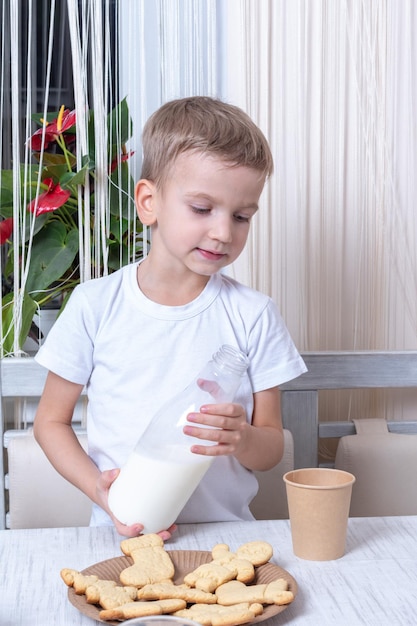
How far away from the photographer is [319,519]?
77cm

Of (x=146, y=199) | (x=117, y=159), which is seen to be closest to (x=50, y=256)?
(x=117, y=159)

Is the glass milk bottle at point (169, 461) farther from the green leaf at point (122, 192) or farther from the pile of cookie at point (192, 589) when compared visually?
the green leaf at point (122, 192)

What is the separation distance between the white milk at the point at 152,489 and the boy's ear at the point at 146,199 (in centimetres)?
36

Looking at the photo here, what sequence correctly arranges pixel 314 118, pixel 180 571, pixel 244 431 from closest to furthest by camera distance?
pixel 180 571 → pixel 244 431 → pixel 314 118

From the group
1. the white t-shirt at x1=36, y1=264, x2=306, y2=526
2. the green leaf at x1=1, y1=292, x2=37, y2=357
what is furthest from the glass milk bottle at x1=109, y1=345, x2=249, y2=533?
the green leaf at x1=1, y1=292, x2=37, y2=357

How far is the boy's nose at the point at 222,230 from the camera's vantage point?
950 millimetres

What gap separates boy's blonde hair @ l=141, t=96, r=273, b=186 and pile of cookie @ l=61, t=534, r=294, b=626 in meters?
0.46

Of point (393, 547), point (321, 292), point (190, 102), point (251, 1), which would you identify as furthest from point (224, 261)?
point (251, 1)

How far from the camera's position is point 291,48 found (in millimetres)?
1410

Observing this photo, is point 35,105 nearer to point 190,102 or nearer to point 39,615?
point 190,102

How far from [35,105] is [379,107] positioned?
0.60m

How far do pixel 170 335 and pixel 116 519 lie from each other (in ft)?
0.98

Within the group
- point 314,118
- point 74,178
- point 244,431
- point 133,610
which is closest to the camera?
point 133,610

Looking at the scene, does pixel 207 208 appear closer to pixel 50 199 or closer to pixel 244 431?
pixel 244 431
